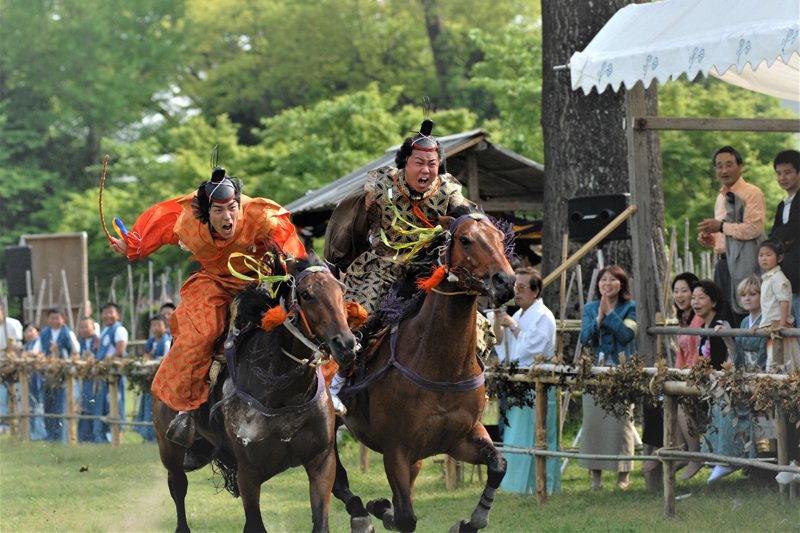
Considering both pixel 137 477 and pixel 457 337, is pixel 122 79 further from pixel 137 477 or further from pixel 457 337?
pixel 457 337

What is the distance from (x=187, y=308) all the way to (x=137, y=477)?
236 inches

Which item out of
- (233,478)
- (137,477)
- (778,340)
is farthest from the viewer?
(137,477)

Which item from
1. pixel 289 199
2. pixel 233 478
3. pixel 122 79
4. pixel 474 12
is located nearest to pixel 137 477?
pixel 233 478

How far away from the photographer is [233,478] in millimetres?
8469

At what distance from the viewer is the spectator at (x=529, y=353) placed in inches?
438

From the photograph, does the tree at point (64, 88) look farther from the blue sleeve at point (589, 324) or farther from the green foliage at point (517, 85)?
the blue sleeve at point (589, 324)

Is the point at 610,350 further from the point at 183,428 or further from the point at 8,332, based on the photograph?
the point at 8,332

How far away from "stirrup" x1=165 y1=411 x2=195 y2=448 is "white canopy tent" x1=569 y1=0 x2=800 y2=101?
422 cm

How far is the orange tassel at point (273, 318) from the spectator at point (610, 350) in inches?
172

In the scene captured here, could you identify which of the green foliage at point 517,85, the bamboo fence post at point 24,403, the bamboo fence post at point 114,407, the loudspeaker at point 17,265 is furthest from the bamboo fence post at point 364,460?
the green foliage at point 517,85

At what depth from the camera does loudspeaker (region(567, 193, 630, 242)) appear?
11.4 metres

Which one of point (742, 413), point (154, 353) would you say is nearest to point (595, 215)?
point (742, 413)

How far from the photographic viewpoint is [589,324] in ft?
37.3

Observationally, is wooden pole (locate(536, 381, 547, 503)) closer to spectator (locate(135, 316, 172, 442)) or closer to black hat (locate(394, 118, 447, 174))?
black hat (locate(394, 118, 447, 174))
